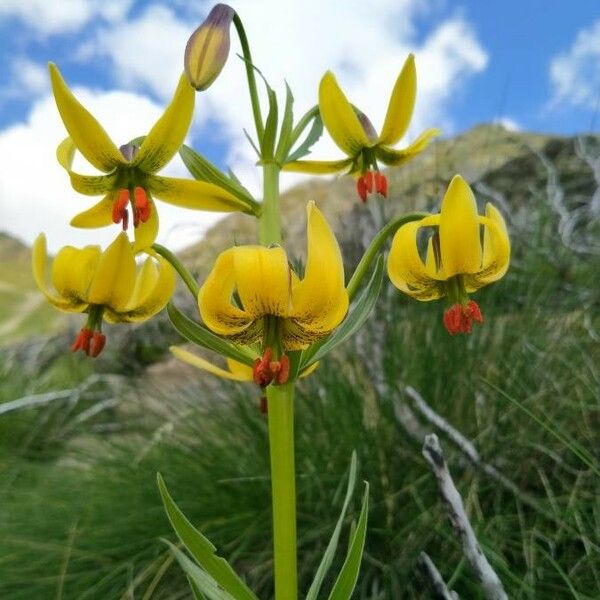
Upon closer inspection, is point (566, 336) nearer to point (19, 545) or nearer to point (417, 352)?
point (417, 352)

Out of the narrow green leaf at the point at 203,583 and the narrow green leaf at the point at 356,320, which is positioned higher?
the narrow green leaf at the point at 356,320

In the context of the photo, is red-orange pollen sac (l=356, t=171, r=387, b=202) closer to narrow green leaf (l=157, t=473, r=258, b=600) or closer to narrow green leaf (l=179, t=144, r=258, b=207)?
narrow green leaf (l=179, t=144, r=258, b=207)

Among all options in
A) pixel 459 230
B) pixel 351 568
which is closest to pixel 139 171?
pixel 459 230

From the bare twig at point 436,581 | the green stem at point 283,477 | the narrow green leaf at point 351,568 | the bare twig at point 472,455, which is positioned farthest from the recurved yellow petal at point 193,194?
the bare twig at point 472,455

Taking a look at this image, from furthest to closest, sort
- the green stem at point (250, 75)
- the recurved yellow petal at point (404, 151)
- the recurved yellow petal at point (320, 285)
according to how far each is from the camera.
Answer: the recurved yellow petal at point (404, 151), the green stem at point (250, 75), the recurved yellow petal at point (320, 285)

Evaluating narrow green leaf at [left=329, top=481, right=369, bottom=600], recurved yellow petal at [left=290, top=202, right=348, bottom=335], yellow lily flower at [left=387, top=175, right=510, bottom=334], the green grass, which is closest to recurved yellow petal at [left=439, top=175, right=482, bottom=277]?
yellow lily flower at [left=387, top=175, right=510, bottom=334]

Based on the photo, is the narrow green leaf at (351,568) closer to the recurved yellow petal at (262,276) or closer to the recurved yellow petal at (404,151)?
the recurved yellow petal at (262,276)

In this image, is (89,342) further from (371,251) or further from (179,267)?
(371,251)

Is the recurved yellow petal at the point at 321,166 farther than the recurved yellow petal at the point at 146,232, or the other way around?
the recurved yellow petal at the point at 321,166
